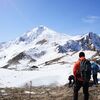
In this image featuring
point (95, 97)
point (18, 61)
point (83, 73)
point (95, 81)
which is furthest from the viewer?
point (18, 61)

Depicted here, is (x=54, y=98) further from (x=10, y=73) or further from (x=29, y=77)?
(x=10, y=73)

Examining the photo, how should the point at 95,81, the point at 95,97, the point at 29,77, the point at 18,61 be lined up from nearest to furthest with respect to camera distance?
1. the point at 95,97
2. the point at 95,81
3. the point at 29,77
4. the point at 18,61

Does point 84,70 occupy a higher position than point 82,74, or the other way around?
point 84,70

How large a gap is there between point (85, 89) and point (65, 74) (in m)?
21.0

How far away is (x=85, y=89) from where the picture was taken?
13297 millimetres

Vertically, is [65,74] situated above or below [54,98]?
above

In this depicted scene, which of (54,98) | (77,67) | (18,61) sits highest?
(18,61)

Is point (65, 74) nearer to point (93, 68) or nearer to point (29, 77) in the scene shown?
point (29, 77)

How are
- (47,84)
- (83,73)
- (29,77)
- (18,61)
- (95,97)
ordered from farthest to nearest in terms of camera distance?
(18,61), (29,77), (47,84), (95,97), (83,73)

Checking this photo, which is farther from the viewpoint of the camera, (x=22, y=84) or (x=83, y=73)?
(x=22, y=84)

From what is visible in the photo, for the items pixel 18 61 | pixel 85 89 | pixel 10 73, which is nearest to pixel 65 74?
pixel 10 73

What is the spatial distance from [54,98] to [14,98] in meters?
2.28

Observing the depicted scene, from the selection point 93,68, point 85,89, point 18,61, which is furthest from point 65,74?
point 18,61

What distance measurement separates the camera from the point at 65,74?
34.3 m
